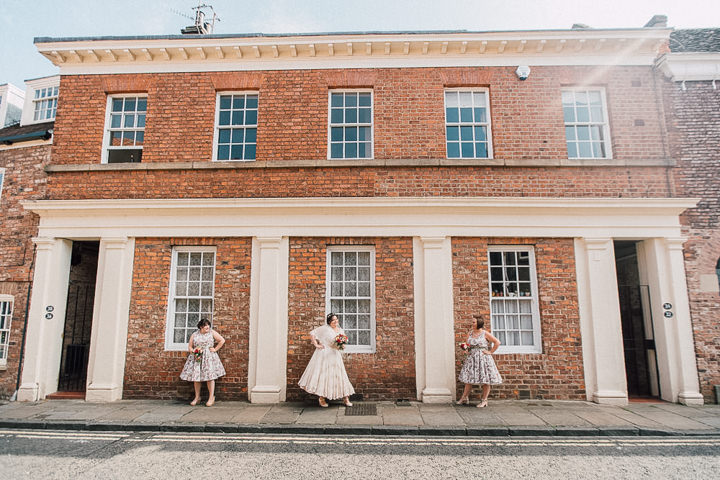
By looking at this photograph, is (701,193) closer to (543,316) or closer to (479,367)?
(543,316)

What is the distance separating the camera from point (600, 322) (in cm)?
778

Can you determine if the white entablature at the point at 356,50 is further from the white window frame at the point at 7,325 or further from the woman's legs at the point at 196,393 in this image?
the woman's legs at the point at 196,393

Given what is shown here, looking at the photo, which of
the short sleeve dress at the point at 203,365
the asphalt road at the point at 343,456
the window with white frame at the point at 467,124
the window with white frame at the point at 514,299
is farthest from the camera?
the window with white frame at the point at 467,124

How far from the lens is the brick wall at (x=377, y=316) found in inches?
302

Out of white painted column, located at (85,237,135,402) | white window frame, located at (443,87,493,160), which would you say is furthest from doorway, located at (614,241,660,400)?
white painted column, located at (85,237,135,402)

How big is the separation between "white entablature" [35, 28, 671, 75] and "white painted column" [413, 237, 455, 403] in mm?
4238

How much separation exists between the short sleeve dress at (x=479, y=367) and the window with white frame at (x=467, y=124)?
3.90 m

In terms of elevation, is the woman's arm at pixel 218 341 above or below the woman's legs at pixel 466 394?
above

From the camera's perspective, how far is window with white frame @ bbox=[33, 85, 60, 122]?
1301cm

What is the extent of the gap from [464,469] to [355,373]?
3240 mm

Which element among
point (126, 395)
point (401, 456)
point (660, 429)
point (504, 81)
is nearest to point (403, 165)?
point (504, 81)

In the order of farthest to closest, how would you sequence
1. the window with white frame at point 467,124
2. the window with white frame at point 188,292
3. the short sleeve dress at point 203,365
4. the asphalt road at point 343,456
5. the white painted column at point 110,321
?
the window with white frame at point 467,124
the window with white frame at point 188,292
the white painted column at point 110,321
the short sleeve dress at point 203,365
the asphalt road at point 343,456

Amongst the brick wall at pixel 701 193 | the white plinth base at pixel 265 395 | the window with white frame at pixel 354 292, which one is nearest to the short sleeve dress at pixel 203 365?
the white plinth base at pixel 265 395

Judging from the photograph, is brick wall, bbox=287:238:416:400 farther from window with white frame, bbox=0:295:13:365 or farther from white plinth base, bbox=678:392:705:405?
window with white frame, bbox=0:295:13:365
